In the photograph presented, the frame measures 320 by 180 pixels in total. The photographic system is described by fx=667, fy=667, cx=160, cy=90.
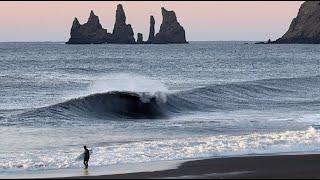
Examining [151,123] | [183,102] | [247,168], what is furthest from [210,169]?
[183,102]

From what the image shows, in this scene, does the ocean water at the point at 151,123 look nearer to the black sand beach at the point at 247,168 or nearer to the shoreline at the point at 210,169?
the shoreline at the point at 210,169

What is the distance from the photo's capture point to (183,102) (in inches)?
1786

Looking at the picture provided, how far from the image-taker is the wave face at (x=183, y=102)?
3850 centimetres

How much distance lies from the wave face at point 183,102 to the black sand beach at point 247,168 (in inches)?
634

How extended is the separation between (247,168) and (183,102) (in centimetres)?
2552

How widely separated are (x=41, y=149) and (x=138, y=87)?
3006 centimetres

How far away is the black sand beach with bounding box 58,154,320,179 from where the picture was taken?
18484 millimetres

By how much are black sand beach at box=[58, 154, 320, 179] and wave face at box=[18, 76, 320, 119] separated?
16098 millimetres

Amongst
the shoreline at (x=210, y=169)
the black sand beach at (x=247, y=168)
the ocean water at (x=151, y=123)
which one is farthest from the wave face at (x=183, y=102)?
the black sand beach at (x=247, y=168)

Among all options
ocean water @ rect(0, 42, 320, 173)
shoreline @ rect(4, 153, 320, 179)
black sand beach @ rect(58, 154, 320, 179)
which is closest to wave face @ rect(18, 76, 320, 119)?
ocean water @ rect(0, 42, 320, 173)

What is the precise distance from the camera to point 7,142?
25984 millimetres

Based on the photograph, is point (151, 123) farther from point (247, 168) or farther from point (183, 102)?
point (247, 168)

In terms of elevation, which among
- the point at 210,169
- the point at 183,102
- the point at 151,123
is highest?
the point at 183,102

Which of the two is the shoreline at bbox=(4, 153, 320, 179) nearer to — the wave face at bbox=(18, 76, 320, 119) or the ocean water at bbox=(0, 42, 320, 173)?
the ocean water at bbox=(0, 42, 320, 173)
